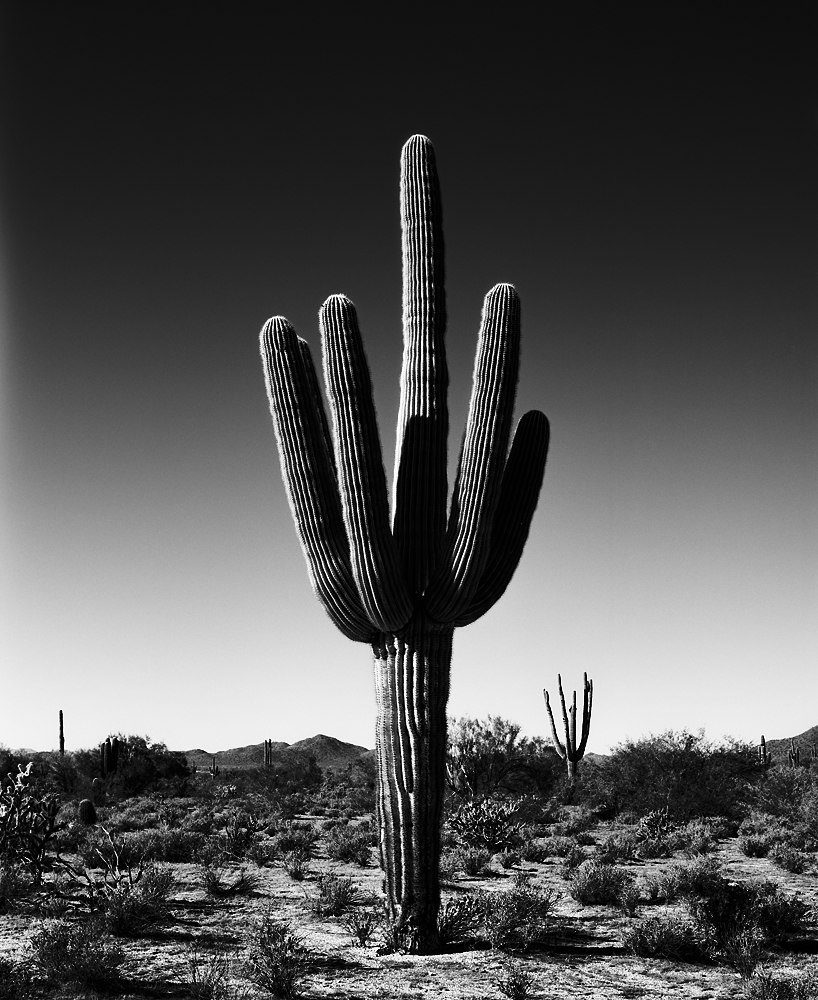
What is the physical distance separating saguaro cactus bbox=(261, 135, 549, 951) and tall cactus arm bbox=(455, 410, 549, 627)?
0.05 meters

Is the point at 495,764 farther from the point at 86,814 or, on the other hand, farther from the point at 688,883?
the point at 688,883

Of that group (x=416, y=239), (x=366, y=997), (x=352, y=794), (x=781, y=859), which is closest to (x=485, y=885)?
(x=781, y=859)

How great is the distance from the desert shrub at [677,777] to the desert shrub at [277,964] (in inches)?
671

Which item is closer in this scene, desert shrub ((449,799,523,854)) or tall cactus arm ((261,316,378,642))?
tall cactus arm ((261,316,378,642))

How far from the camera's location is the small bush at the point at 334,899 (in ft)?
39.4

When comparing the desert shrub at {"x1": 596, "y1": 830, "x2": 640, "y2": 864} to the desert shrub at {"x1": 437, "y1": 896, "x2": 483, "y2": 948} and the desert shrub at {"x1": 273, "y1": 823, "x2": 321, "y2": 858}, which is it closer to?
the desert shrub at {"x1": 273, "y1": 823, "x2": 321, "y2": 858}

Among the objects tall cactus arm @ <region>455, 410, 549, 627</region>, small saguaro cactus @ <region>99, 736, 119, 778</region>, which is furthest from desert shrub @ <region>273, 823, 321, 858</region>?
small saguaro cactus @ <region>99, 736, 119, 778</region>

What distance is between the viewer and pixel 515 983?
26.7 feet

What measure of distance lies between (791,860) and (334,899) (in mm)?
8343

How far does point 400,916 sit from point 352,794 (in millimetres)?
23668

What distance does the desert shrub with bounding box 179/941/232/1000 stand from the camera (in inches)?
307

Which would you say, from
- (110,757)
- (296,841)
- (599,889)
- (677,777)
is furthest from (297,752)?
(599,889)

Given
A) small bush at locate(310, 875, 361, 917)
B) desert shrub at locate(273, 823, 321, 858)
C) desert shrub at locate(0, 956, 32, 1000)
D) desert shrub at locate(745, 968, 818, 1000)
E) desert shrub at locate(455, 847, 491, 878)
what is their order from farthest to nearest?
desert shrub at locate(273, 823, 321, 858), desert shrub at locate(455, 847, 491, 878), small bush at locate(310, 875, 361, 917), desert shrub at locate(0, 956, 32, 1000), desert shrub at locate(745, 968, 818, 1000)

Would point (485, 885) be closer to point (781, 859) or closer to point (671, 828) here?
point (781, 859)
